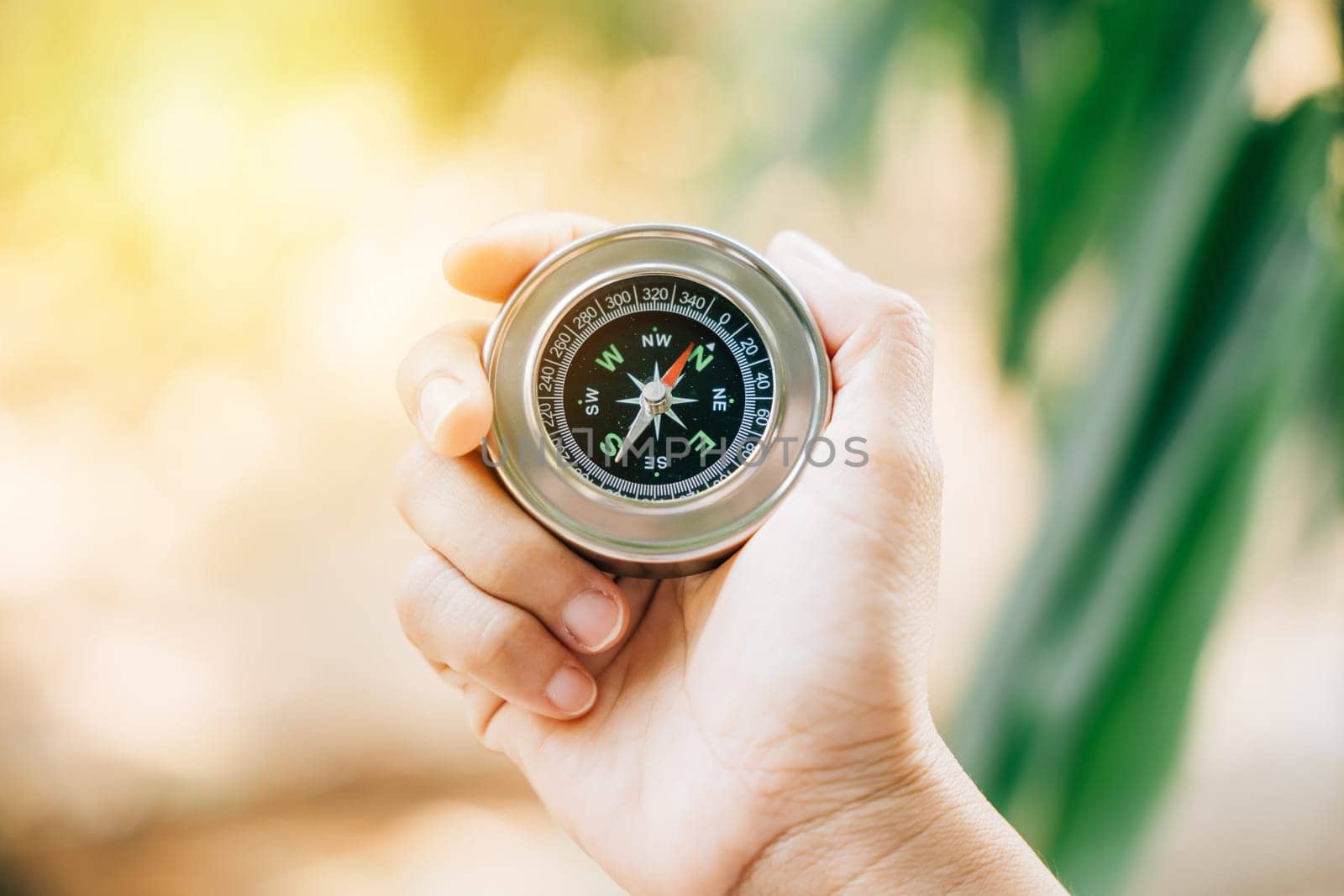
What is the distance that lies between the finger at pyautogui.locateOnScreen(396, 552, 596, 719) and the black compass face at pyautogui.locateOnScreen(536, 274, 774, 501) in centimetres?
27

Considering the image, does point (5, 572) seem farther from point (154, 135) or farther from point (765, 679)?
point (765, 679)

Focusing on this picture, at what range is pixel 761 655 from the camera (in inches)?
57.9

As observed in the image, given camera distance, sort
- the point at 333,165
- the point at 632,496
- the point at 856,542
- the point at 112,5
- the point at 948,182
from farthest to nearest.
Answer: the point at 948,182
the point at 333,165
the point at 112,5
the point at 632,496
the point at 856,542

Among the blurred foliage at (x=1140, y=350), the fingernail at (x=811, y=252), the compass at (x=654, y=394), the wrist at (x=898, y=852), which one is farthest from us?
the blurred foliage at (x=1140, y=350)

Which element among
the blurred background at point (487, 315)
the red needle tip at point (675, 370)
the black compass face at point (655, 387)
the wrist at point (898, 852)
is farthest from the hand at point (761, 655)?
the blurred background at point (487, 315)

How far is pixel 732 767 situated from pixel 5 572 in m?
2.72

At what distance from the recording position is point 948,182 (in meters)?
3.13

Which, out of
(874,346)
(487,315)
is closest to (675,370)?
(874,346)

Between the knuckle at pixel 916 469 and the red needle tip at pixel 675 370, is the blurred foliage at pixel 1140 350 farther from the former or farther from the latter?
the red needle tip at pixel 675 370

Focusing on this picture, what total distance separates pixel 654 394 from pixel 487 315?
1839 millimetres

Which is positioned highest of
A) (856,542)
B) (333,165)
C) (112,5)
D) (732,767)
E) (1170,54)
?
(112,5)

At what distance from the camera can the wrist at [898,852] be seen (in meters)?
1.43

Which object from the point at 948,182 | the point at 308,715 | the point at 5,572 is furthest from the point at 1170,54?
the point at 5,572

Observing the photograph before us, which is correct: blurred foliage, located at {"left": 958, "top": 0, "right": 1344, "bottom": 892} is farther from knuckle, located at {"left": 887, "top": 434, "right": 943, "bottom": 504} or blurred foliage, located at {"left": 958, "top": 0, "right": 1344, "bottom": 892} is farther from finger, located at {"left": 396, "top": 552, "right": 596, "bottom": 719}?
finger, located at {"left": 396, "top": 552, "right": 596, "bottom": 719}
